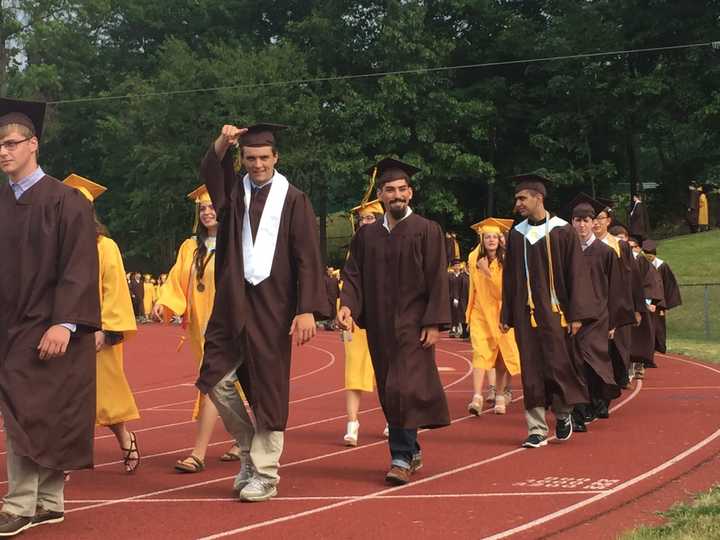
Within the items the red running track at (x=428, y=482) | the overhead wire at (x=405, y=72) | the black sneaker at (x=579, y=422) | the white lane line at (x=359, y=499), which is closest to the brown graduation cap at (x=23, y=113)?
the red running track at (x=428, y=482)

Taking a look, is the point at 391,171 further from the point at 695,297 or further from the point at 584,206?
the point at 695,297

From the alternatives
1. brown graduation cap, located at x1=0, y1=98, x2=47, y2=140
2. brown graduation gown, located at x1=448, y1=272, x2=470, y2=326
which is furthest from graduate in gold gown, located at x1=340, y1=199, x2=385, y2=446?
brown graduation gown, located at x1=448, y1=272, x2=470, y2=326

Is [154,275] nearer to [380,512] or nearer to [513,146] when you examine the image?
[513,146]

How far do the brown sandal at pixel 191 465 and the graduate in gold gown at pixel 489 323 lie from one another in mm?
4002

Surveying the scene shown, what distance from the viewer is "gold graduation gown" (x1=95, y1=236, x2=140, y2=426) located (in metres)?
8.09

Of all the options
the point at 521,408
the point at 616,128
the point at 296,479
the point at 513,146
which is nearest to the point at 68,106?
the point at 513,146

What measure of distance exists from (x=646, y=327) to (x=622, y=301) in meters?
3.17

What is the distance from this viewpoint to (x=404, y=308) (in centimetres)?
810

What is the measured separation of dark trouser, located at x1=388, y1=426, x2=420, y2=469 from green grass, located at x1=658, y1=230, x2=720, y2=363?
1168cm

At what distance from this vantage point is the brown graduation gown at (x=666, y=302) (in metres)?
17.4

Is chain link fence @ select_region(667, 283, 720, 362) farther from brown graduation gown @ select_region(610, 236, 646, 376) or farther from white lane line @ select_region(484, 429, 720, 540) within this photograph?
white lane line @ select_region(484, 429, 720, 540)

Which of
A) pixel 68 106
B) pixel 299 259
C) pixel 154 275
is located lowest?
pixel 154 275

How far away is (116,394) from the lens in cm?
826

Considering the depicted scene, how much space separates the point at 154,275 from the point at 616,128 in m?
22.7
